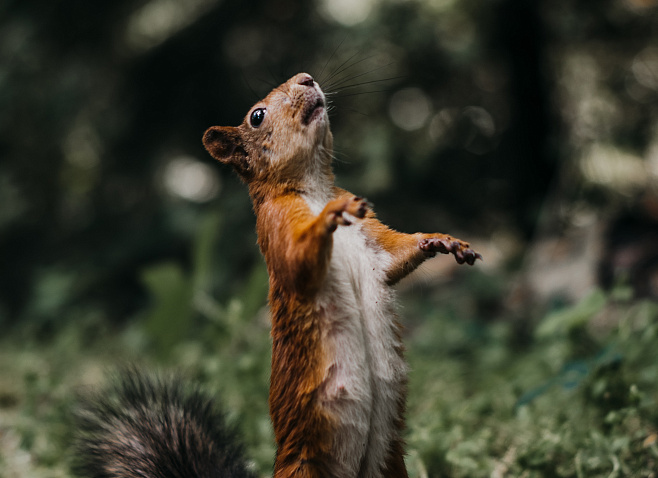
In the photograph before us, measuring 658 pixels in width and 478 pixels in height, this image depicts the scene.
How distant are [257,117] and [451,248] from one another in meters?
0.66

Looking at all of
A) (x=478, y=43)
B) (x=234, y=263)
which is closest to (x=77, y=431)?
(x=234, y=263)

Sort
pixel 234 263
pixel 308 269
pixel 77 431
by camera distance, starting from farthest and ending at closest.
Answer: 1. pixel 234 263
2. pixel 77 431
3. pixel 308 269

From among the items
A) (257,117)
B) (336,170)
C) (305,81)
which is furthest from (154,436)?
(336,170)

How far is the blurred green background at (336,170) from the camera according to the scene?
3.76m

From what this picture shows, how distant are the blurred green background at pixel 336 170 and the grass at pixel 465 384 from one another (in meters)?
0.03

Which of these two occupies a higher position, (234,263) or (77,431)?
(234,263)

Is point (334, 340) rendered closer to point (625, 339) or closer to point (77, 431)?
point (77, 431)

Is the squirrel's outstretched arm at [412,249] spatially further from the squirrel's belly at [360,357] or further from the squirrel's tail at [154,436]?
the squirrel's tail at [154,436]

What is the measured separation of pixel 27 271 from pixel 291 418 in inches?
224

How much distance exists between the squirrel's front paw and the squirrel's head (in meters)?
0.37

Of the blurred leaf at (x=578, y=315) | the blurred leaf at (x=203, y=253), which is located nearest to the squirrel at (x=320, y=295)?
the blurred leaf at (x=578, y=315)

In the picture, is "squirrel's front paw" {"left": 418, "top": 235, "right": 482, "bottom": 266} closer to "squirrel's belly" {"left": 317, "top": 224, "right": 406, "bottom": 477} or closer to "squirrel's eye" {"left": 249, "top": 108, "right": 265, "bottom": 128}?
"squirrel's belly" {"left": 317, "top": 224, "right": 406, "bottom": 477}

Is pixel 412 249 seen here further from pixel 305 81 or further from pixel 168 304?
pixel 168 304

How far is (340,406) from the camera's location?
1.33 metres
